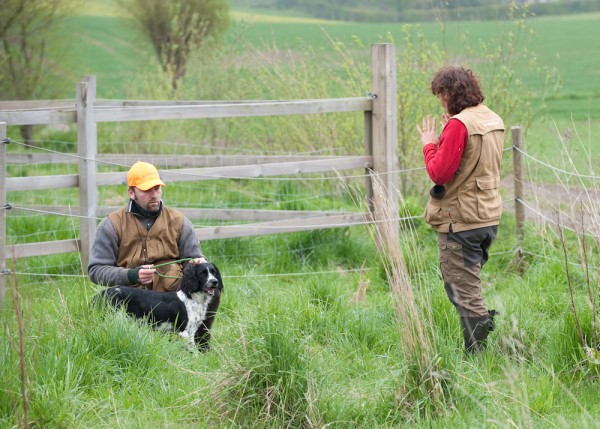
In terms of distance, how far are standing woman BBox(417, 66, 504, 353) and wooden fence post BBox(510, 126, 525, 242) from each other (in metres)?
2.43

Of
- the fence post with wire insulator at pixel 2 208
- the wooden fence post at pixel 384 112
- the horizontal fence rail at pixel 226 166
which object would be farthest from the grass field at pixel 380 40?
the fence post with wire insulator at pixel 2 208

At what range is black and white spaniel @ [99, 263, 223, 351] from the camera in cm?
555

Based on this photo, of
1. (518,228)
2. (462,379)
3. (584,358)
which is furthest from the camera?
(518,228)

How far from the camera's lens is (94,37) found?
1927 inches

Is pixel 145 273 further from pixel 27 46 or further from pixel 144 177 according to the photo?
pixel 27 46

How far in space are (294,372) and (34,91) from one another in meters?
14.3

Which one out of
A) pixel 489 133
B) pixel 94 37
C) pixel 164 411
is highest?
Answer: pixel 94 37

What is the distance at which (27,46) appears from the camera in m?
17.3

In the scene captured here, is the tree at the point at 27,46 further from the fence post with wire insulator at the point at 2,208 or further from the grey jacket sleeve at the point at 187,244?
the grey jacket sleeve at the point at 187,244

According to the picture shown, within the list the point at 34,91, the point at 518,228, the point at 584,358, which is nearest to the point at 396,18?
the point at 34,91

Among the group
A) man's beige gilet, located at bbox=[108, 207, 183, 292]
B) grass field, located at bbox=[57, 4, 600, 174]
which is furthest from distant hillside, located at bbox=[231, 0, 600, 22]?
man's beige gilet, located at bbox=[108, 207, 183, 292]

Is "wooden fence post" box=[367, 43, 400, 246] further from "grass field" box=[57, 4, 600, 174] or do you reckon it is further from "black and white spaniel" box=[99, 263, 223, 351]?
"black and white spaniel" box=[99, 263, 223, 351]

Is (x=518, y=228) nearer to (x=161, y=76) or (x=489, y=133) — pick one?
(x=489, y=133)

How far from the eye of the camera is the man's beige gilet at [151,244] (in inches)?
233
